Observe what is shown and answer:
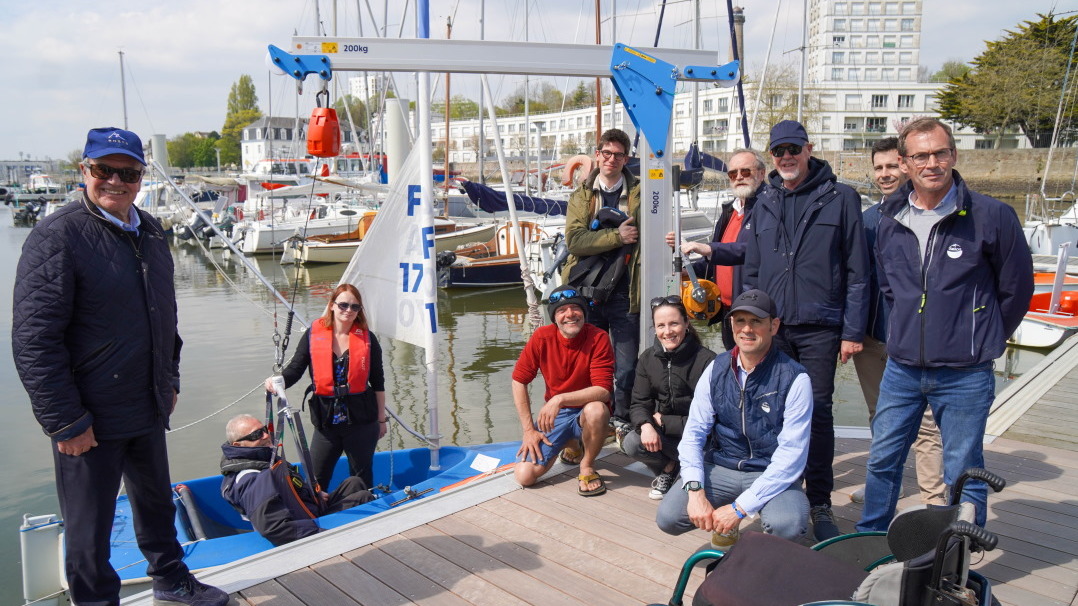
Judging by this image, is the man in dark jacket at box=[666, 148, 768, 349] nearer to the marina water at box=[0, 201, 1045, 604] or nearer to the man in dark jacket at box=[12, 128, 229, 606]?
the marina water at box=[0, 201, 1045, 604]

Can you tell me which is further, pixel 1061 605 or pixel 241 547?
pixel 241 547

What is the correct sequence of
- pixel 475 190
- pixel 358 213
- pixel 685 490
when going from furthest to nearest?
pixel 358 213, pixel 475 190, pixel 685 490

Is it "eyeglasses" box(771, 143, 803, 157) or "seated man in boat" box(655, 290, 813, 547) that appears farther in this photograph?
"eyeglasses" box(771, 143, 803, 157)

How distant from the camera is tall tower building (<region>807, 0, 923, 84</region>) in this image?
245ft

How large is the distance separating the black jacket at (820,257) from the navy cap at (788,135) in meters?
0.18

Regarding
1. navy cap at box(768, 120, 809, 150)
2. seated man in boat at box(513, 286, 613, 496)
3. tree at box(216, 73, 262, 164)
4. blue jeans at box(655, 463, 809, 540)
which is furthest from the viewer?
tree at box(216, 73, 262, 164)

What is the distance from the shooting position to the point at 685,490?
10.5 feet

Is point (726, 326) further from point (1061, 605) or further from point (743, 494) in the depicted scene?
point (1061, 605)

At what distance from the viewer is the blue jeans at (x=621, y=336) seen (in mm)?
4633

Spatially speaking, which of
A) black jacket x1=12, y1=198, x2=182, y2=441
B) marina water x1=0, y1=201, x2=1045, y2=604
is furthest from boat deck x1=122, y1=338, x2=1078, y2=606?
marina water x1=0, y1=201, x2=1045, y2=604

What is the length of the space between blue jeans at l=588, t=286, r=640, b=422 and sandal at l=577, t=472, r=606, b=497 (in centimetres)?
78

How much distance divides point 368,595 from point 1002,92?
50152 millimetres

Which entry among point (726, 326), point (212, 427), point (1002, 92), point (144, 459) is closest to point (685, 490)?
point (726, 326)

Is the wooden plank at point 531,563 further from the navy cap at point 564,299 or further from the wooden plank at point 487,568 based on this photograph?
the navy cap at point 564,299
